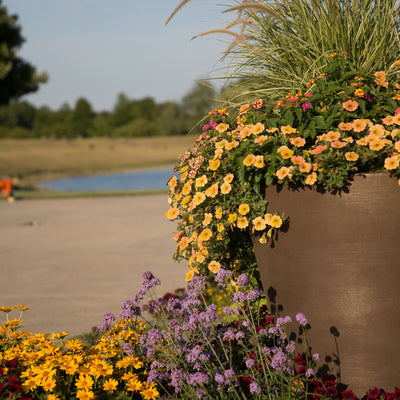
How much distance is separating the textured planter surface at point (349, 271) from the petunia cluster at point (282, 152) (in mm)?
75

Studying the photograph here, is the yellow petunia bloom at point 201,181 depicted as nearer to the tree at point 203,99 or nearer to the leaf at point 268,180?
the leaf at point 268,180

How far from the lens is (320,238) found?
2.42 meters

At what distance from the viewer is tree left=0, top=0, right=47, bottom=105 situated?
733 inches

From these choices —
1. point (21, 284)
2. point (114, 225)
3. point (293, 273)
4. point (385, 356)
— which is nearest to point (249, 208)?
point (293, 273)

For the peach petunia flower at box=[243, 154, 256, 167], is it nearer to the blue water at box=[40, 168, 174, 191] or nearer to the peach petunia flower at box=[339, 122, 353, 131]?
the peach petunia flower at box=[339, 122, 353, 131]

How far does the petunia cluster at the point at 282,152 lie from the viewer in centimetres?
242

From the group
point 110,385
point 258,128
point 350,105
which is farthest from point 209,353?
point 350,105

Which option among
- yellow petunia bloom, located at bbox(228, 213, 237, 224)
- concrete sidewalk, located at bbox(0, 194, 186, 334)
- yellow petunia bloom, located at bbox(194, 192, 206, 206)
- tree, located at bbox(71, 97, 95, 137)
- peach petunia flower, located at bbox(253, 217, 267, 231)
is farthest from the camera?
tree, located at bbox(71, 97, 95, 137)

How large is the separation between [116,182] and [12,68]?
46.8 ft

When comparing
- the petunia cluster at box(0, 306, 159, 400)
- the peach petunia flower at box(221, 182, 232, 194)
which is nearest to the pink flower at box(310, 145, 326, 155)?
the peach petunia flower at box(221, 182, 232, 194)

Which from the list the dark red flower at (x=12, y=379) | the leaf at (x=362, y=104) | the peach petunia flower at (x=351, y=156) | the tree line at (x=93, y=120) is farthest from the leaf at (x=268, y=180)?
the tree line at (x=93, y=120)

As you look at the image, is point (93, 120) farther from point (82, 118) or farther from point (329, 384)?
point (329, 384)

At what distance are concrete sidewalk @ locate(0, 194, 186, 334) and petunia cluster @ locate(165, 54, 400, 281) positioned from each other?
5.47 ft

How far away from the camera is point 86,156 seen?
47.0 m
